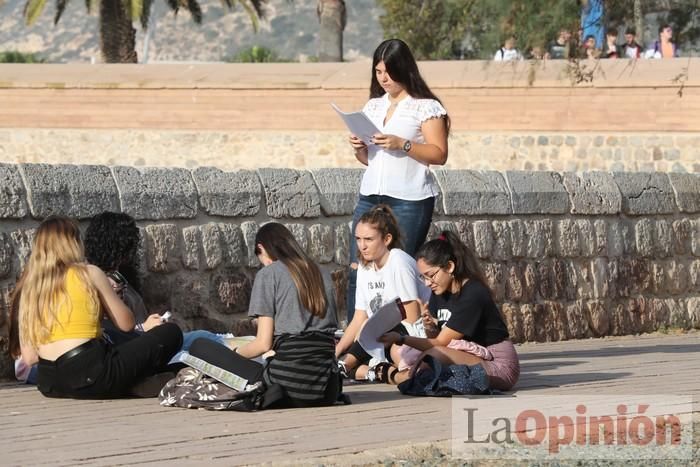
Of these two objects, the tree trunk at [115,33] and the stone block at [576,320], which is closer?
the stone block at [576,320]

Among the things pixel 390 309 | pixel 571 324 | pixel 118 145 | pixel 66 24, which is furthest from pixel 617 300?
pixel 66 24

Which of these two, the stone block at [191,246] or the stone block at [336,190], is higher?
the stone block at [336,190]

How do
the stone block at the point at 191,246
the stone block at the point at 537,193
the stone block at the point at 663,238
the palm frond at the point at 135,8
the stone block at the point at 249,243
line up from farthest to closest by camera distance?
the palm frond at the point at 135,8 < the stone block at the point at 663,238 < the stone block at the point at 537,193 < the stone block at the point at 249,243 < the stone block at the point at 191,246

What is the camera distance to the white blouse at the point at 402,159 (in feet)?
25.6

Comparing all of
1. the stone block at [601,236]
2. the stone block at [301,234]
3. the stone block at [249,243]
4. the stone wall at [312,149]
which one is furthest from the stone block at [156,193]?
the stone wall at [312,149]

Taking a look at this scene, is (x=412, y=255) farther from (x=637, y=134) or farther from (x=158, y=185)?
(x=637, y=134)

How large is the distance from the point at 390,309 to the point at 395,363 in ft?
3.86

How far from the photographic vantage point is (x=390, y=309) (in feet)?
22.7

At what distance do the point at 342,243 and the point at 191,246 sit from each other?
1.33 metres

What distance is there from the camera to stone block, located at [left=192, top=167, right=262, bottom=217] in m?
9.03

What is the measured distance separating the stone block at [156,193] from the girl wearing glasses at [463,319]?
1933 mm

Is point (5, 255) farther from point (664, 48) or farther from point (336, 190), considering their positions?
point (664, 48)

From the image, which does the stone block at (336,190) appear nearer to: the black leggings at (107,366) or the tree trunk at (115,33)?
the black leggings at (107,366)

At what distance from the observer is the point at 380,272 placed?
25.5ft
